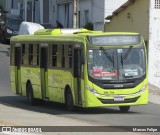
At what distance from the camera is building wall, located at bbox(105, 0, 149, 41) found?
37.5 m

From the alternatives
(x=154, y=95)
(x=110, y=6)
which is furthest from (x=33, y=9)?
(x=154, y=95)

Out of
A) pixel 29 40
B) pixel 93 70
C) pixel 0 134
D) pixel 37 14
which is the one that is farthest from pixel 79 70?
pixel 37 14

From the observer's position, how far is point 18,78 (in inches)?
1089

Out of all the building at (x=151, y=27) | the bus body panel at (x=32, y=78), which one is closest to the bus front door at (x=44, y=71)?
the bus body panel at (x=32, y=78)

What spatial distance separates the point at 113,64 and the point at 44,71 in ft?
12.1

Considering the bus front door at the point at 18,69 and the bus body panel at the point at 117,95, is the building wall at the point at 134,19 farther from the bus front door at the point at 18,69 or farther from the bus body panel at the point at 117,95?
the bus body panel at the point at 117,95

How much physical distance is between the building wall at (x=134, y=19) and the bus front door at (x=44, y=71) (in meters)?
13.1

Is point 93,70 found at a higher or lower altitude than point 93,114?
higher

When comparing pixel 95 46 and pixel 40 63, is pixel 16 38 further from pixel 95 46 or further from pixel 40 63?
pixel 95 46

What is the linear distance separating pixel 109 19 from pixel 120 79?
65.4ft

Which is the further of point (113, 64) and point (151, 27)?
point (151, 27)

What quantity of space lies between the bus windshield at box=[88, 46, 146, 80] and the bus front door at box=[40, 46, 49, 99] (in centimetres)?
325

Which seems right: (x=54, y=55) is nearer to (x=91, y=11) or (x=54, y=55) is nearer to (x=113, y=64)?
(x=113, y=64)

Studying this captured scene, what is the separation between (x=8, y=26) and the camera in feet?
163
